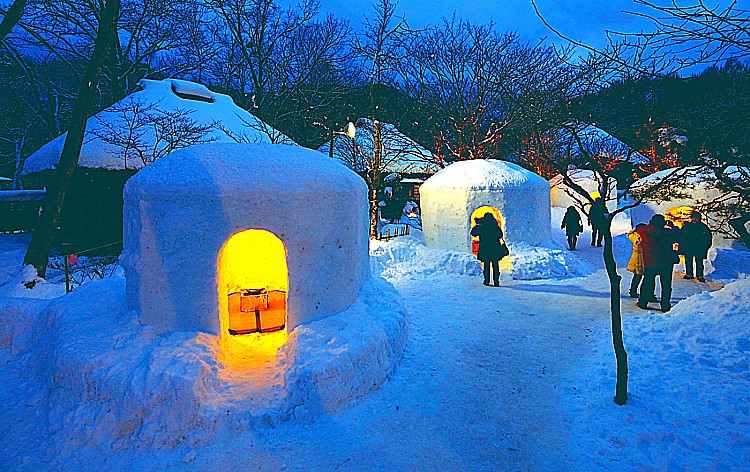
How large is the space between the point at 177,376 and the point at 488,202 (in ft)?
32.5

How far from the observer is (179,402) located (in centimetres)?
434

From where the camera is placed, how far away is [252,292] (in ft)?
25.0

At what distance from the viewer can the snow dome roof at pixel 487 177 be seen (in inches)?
476

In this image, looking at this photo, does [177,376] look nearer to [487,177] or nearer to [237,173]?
[237,173]

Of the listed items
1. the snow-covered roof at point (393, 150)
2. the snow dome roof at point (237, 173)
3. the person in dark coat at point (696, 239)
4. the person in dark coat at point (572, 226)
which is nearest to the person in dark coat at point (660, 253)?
the person in dark coat at point (696, 239)

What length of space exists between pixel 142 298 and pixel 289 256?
2013 mm

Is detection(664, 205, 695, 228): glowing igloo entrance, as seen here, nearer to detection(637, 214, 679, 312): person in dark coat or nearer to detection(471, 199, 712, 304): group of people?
detection(471, 199, 712, 304): group of people

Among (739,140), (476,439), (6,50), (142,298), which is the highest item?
(6,50)

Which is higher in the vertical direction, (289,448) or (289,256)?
(289,256)

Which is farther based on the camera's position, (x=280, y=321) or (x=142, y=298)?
(x=280, y=321)

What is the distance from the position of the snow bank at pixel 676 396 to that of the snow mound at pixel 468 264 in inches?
181

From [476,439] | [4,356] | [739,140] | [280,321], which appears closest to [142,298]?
[280,321]

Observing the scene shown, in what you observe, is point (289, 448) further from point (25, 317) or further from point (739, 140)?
point (739, 140)

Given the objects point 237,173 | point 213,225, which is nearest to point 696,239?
point 237,173
